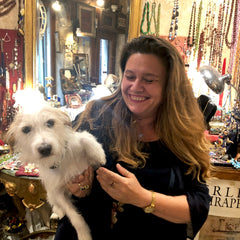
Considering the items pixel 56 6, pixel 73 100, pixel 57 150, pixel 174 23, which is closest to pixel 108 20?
pixel 56 6

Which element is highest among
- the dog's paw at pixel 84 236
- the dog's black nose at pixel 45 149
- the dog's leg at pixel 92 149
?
the dog's black nose at pixel 45 149

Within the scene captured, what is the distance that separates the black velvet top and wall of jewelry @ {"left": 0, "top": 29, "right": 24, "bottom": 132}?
1565 mm

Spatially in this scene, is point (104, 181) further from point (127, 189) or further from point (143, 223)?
point (143, 223)

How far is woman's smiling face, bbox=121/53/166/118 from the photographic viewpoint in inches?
34.3

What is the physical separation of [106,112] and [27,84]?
145cm

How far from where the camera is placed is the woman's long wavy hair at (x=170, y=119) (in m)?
0.90

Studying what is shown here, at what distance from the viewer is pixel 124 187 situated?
77 cm

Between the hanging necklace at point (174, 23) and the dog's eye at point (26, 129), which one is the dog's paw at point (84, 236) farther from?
the hanging necklace at point (174, 23)

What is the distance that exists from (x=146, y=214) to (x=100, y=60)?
1505 mm

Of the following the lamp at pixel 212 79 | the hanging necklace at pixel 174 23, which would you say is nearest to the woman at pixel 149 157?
the lamp at pixel 212 79

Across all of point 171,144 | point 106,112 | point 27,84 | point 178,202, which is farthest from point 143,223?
point 27,84

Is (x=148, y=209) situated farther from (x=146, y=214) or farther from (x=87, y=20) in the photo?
(x=87, y=20)

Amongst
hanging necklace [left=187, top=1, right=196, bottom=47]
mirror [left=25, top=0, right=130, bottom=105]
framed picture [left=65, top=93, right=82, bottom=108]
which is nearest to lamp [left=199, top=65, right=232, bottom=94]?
hanging necklace [left=187, top=1, right=196, bottom=47]

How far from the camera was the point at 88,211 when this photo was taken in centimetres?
94
